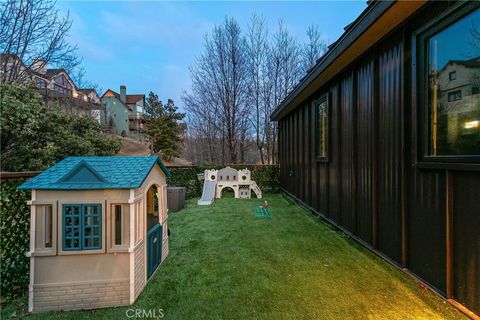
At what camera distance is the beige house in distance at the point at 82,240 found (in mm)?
2271

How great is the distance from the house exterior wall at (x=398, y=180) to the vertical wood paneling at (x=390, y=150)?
0.05 ft

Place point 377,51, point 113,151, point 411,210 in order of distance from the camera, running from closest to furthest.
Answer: point 411,210
point 377,51
point 113,151

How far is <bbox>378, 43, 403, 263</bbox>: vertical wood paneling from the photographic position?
9.64 feet

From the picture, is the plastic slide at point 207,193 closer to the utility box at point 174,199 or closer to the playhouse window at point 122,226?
the utility box at point 174,199

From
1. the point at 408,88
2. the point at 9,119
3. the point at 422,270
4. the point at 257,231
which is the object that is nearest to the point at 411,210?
the point at 422,270

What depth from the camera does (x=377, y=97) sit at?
346 cm

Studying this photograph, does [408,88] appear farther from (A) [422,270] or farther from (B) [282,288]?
(B) [282,288]

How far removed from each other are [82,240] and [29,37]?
1055cm

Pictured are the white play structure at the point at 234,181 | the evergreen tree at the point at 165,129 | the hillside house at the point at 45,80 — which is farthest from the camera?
the evergreen tree at the point at 165,129

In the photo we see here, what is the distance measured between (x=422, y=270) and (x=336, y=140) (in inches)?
115

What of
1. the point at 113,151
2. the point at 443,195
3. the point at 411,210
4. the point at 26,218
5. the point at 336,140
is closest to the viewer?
the point at 443,195

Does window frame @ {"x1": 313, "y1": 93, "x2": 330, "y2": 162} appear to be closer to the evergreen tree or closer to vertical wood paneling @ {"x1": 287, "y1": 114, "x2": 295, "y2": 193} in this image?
vertical wood paneling @ {"x1": 287, "y1": 114, "x2": 295, "y2": 193}

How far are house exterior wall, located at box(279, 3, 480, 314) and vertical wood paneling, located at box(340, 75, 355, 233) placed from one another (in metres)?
0.02

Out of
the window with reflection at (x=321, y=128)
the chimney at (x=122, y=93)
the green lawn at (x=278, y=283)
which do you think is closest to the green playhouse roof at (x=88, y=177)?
the green lawn at (x=278, y=283)
